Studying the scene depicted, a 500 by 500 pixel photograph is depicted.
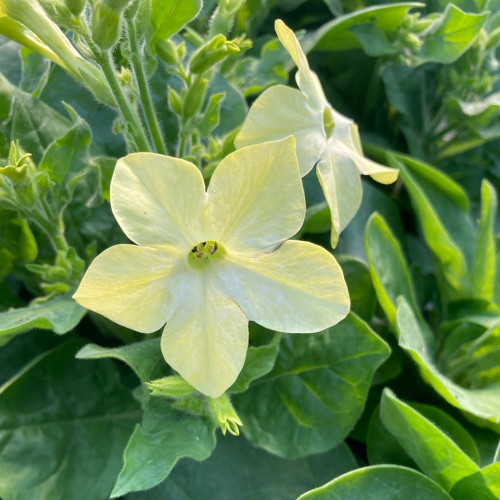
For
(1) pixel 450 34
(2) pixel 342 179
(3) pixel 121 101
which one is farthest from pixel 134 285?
(1) pixel 450 34

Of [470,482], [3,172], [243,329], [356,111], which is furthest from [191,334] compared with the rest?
[356,111]

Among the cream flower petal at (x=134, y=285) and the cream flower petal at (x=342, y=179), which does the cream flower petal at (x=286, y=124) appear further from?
the cream flower petal at (x=134, y=285)

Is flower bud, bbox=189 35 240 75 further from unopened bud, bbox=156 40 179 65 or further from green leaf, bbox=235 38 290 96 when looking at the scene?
green leaf, bbox=235 38 290 96

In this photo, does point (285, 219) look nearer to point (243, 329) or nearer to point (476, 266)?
point (243, 329)

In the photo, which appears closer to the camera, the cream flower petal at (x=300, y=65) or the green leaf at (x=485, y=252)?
the cream flower petal at (x=300, y=65)

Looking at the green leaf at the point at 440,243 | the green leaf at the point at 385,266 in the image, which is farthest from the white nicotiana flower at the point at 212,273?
the green leaf at the point at 440,243

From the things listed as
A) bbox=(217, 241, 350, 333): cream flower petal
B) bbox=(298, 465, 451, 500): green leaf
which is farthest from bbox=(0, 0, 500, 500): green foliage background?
bbox=(217, 241, 350, 333): cream flower petal

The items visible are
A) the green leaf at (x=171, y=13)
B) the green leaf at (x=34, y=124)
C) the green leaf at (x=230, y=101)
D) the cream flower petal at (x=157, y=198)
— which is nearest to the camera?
the cream flower petal at (x=157, y=198)
